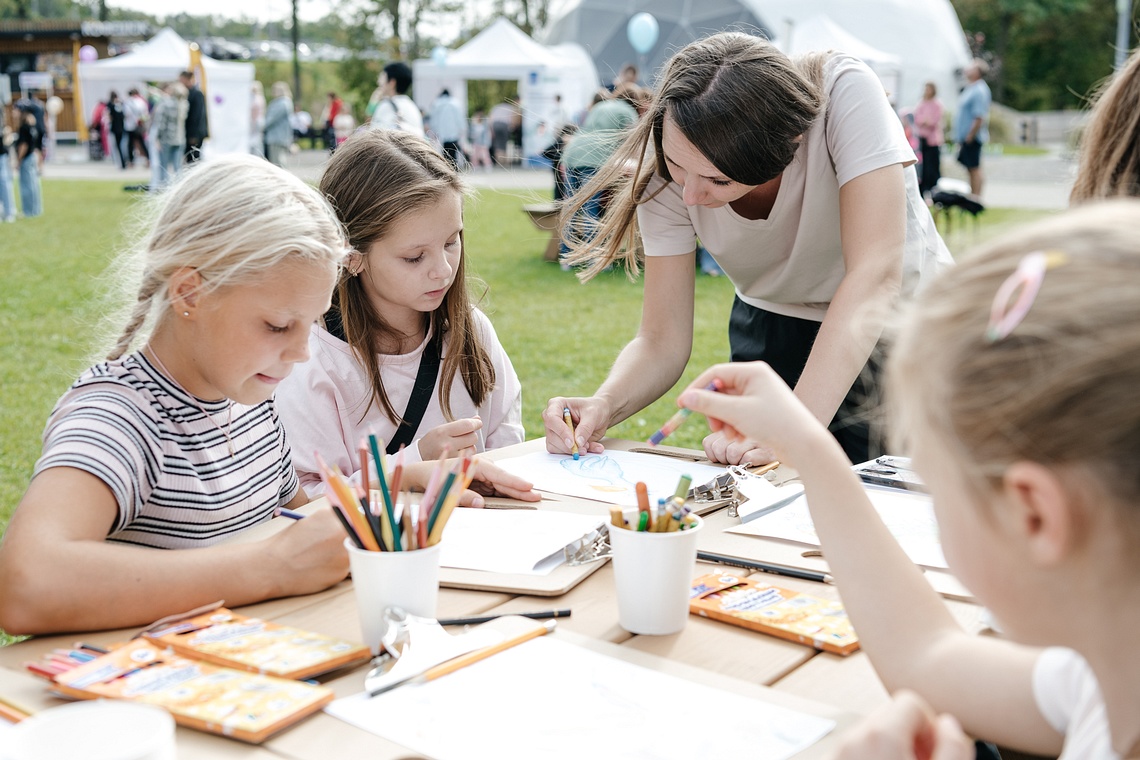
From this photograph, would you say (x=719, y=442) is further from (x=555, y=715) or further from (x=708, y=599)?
(x=555, y=715)

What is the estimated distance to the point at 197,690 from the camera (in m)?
1.00

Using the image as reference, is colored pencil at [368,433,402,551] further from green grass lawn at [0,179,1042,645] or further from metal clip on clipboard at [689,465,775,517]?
green grass lawn at [0,179,1042,645]

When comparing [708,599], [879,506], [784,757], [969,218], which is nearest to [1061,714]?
[784,757]

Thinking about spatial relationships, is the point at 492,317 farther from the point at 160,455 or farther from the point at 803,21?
the point at 803,21

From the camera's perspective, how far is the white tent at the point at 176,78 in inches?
623

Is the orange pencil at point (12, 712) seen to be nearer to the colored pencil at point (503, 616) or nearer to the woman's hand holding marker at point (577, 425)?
the colored pencil at point (503, 616)

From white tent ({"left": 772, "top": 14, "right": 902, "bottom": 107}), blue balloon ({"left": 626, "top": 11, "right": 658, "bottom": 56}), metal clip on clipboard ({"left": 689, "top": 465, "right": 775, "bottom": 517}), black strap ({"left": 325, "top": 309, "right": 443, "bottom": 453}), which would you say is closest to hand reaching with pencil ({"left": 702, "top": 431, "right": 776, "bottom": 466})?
metal clip on clipboard ({"left": 689, "top": 465, "right": 775, "bottom": 517})

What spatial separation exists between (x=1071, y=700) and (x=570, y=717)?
45cm

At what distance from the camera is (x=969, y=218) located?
451 inches

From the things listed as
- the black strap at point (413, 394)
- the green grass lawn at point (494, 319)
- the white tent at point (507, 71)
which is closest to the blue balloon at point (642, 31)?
the white tent at point (507, 71)

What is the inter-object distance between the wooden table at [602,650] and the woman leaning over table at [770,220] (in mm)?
691

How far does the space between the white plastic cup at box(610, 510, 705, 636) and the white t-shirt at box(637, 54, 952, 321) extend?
114cm

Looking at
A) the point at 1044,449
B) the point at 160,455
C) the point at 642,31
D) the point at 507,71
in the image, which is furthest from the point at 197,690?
the point at 507,71

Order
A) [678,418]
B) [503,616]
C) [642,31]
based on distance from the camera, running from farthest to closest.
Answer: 1. [642,31]
2. [678,418]
3. [503,616]
